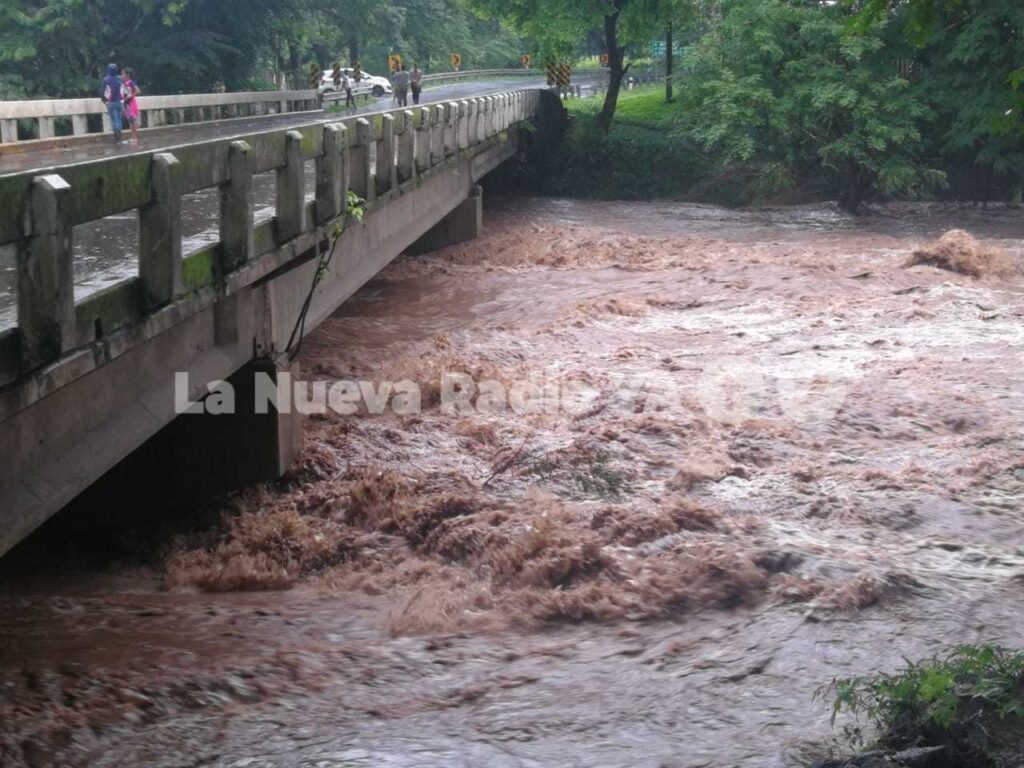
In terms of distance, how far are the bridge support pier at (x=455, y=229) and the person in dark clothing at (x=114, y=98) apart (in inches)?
262

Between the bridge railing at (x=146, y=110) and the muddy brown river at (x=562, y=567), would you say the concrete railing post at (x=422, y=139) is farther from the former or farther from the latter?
the bridge railing at (x=146, y=110)

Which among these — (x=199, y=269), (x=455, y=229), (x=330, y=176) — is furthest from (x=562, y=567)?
(x=455, y=229)

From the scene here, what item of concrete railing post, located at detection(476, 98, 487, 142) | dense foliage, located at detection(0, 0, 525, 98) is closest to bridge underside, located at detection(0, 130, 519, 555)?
concrete railing post, located at detection(476, 98, 487, 142)

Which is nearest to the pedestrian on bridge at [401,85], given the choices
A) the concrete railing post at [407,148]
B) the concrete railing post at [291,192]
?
the concrete railing post at [407,148]

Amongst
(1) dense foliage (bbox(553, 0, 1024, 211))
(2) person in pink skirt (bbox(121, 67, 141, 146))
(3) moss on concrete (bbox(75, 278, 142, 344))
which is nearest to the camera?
(3) moss on concrete (bbox(75, 278, 142, 344))

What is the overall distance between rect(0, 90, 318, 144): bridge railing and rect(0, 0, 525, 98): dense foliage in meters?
2.38

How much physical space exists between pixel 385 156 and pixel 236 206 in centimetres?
623

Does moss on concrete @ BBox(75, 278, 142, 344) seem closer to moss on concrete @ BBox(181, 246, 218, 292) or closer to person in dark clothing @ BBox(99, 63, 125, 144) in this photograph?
moss on concrete @ BBox(181, 246, 218, 292)

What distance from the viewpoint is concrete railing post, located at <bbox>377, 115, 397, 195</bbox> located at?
15.2 m

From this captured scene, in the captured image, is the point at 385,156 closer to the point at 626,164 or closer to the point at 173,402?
the point at 173,402

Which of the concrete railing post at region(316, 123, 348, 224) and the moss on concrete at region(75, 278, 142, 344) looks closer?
the moss on concrete at region(75, 278, 142, 344)

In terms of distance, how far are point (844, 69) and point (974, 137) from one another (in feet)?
11.9

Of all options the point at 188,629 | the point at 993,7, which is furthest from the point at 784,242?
the point at 188,629

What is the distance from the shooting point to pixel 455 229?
2784cm
